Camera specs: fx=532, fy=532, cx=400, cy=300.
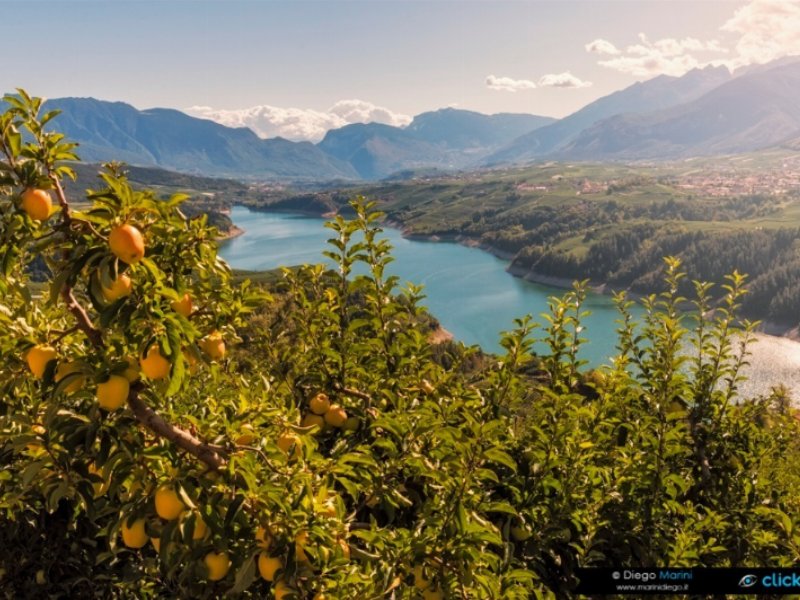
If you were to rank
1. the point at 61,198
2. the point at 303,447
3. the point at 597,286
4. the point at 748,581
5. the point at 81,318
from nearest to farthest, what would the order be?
the point at 61,198 → the point at 81,318 → the point at 303,447 → the point at 748,581 → the point at 597,286

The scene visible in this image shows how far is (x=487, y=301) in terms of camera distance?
12912 cm

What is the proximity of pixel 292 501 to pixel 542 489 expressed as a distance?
294 centimetres

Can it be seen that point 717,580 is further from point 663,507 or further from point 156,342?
point 156,342

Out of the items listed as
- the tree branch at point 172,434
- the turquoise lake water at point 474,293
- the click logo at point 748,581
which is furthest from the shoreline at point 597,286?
the tree branch at point 172,434

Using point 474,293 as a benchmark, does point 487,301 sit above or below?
below

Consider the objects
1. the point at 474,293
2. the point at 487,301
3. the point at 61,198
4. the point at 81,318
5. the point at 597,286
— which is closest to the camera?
the point at 61,198

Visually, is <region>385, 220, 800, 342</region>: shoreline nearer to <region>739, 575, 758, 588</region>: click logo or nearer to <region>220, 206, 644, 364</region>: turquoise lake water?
<region>220, 206, 644, 364</region>: turquoise lake water

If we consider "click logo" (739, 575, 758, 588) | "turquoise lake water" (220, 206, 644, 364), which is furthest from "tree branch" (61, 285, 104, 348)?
"turquoise lake water" (220, 206, 644, 364)

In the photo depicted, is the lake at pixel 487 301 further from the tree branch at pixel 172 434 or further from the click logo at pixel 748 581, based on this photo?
the tree branch at pixel 172 434

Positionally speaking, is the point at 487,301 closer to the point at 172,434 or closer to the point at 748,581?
the point at 748,581

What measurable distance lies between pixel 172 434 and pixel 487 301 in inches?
5036

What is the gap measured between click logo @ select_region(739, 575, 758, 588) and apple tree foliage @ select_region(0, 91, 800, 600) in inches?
12.3

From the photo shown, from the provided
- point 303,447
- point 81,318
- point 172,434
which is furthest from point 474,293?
point 81,318

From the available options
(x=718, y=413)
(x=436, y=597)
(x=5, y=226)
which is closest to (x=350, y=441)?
(x=436, y=597)
